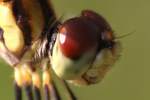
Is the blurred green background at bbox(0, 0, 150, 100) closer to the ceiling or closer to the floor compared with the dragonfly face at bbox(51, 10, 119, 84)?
closer to the floor

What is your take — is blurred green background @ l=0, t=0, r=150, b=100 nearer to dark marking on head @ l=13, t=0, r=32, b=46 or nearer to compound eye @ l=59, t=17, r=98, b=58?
dark marking on head @ l=13, t=0, r=32, b=46

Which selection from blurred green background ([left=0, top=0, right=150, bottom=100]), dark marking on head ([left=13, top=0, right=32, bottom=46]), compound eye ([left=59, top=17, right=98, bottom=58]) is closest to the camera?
compound eye ([left=59, top=17, right=98, bottom=58])

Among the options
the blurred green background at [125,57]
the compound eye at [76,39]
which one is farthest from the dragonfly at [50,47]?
the blurred green background at [125,57]

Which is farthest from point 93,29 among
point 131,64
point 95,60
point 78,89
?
point 131,64

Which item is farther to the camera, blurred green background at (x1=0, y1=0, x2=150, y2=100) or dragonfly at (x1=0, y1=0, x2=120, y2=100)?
blurred green background at (x1=0, y1=0, x2=150, y2=100)

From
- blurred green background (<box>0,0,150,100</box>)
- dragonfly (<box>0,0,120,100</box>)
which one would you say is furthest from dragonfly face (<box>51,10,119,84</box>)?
blurred green background (<box>0,0,150,100</box>)

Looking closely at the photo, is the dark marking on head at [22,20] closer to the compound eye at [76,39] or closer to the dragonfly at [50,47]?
the dragonfly at [50,47]
